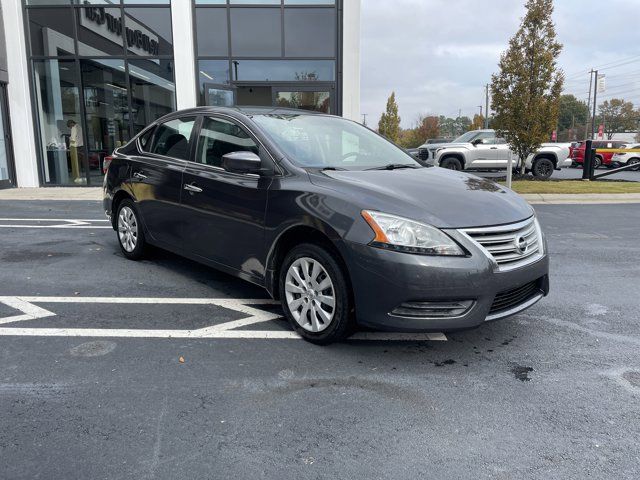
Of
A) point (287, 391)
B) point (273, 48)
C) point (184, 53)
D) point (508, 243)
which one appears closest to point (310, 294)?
point (287, 391)

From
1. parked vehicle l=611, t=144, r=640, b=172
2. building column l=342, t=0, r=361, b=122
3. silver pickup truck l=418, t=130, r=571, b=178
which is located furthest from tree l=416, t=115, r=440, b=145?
building column l=342, t=0, r=361, b=122

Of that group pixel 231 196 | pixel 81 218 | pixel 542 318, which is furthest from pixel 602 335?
pixel 81 218

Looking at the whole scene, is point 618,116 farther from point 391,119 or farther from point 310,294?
point 310,294

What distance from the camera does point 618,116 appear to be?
103188mm

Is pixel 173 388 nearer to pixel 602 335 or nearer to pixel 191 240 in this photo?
pixel 191 240

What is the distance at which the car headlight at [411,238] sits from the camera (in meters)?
3.09

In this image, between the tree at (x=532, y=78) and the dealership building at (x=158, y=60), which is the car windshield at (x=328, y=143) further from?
the tree at (x=532, y=78)

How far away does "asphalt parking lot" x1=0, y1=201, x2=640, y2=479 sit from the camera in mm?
2336

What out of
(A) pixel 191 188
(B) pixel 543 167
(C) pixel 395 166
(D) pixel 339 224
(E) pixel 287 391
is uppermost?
(C) pixel 395 166

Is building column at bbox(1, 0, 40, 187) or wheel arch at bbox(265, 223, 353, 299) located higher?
building column at bbox(1, 0, 40, 187)

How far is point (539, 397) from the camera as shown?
2920 mm

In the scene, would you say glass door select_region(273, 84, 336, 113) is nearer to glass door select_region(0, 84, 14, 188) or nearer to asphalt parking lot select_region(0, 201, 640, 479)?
glass door select_region(0, 84, 14, 188)

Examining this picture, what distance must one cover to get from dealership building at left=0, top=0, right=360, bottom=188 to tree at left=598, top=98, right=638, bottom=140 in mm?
102810

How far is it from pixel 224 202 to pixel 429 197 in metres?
1.70
